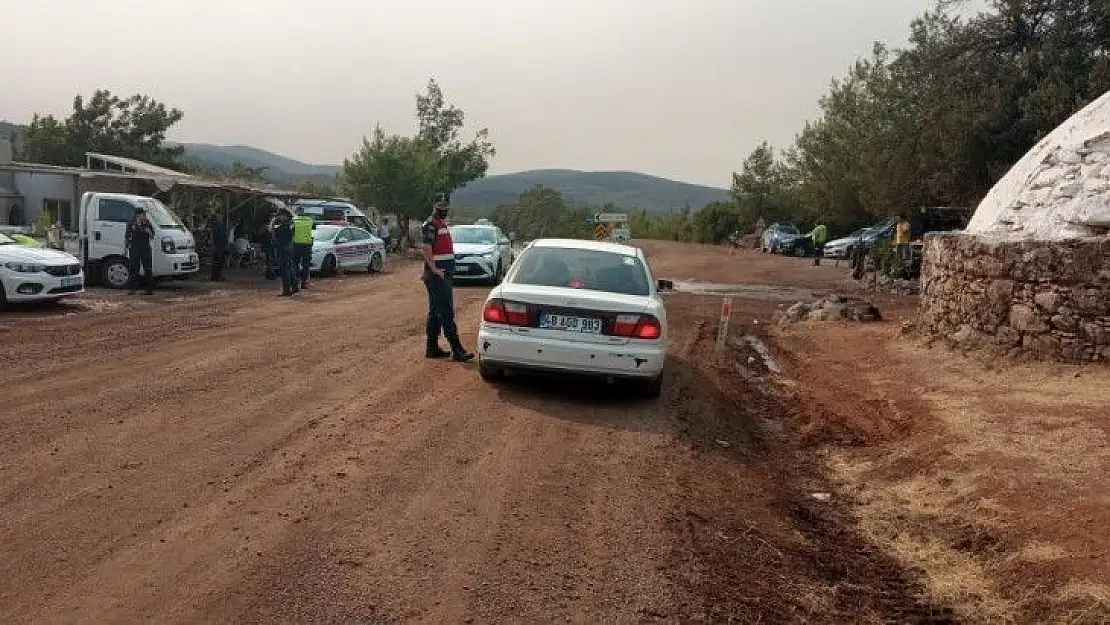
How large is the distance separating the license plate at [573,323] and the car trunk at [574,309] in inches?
0.7

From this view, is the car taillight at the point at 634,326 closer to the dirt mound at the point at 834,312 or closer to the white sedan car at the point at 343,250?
the dirt mound at the point at 834,312

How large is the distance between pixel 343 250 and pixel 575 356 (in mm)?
18468

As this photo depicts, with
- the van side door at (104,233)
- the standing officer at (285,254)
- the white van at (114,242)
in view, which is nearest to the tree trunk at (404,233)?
the white van at (114,242)

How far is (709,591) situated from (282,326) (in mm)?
10021

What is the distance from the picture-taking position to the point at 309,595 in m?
4.19

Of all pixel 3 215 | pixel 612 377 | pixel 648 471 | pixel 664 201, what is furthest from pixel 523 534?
pixel 664 201

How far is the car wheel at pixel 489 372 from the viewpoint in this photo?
8.75 m

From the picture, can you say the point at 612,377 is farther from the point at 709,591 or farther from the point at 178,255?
the point at 178,255

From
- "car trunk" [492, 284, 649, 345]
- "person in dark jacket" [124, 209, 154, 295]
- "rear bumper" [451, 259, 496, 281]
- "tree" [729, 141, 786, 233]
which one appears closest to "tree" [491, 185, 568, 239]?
"tree" [729, 141, 786, 233]

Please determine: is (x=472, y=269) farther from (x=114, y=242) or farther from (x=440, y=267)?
(x=440, y=267)

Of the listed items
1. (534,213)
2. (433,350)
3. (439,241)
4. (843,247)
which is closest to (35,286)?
(433,350)

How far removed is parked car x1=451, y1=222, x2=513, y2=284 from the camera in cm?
2088

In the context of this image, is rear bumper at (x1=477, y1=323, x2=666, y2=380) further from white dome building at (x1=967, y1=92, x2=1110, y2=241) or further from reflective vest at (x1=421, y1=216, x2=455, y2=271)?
white dome building at (x1=967, y1=92, x2=1110, y2=241)

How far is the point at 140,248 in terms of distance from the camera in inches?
699
